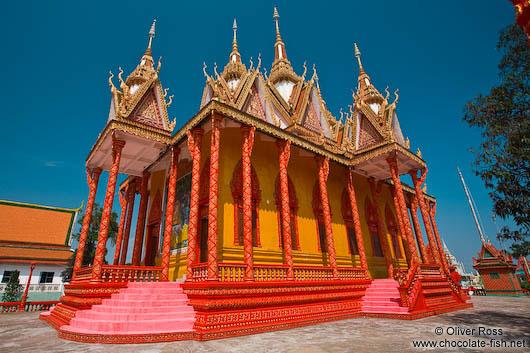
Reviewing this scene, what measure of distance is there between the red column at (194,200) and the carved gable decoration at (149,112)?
2643mm

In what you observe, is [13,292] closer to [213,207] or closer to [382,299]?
[213,207]

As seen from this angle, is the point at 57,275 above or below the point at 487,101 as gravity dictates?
below

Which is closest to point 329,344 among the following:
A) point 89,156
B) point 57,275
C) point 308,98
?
point 89,156

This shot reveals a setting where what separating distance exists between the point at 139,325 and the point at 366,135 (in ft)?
44.8

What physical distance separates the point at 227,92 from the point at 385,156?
335 inches

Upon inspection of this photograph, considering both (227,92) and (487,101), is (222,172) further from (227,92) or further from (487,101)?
(487,101)

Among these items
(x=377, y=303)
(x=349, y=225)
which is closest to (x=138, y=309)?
(x=377, y=303)

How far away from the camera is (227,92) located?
12766 mm

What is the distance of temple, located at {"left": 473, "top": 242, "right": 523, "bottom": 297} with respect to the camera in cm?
2045

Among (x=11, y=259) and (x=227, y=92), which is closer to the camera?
(x=227, y=92)

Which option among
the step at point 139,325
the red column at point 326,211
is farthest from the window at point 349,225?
the step at point 139,325

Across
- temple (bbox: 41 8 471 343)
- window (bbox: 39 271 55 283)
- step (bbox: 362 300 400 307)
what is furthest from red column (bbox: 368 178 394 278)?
window (bbox: 39 271 55 283)

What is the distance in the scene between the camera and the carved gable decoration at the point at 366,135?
1462cm

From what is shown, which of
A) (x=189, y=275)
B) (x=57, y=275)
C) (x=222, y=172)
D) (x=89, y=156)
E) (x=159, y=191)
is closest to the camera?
(x=189, y=275)
